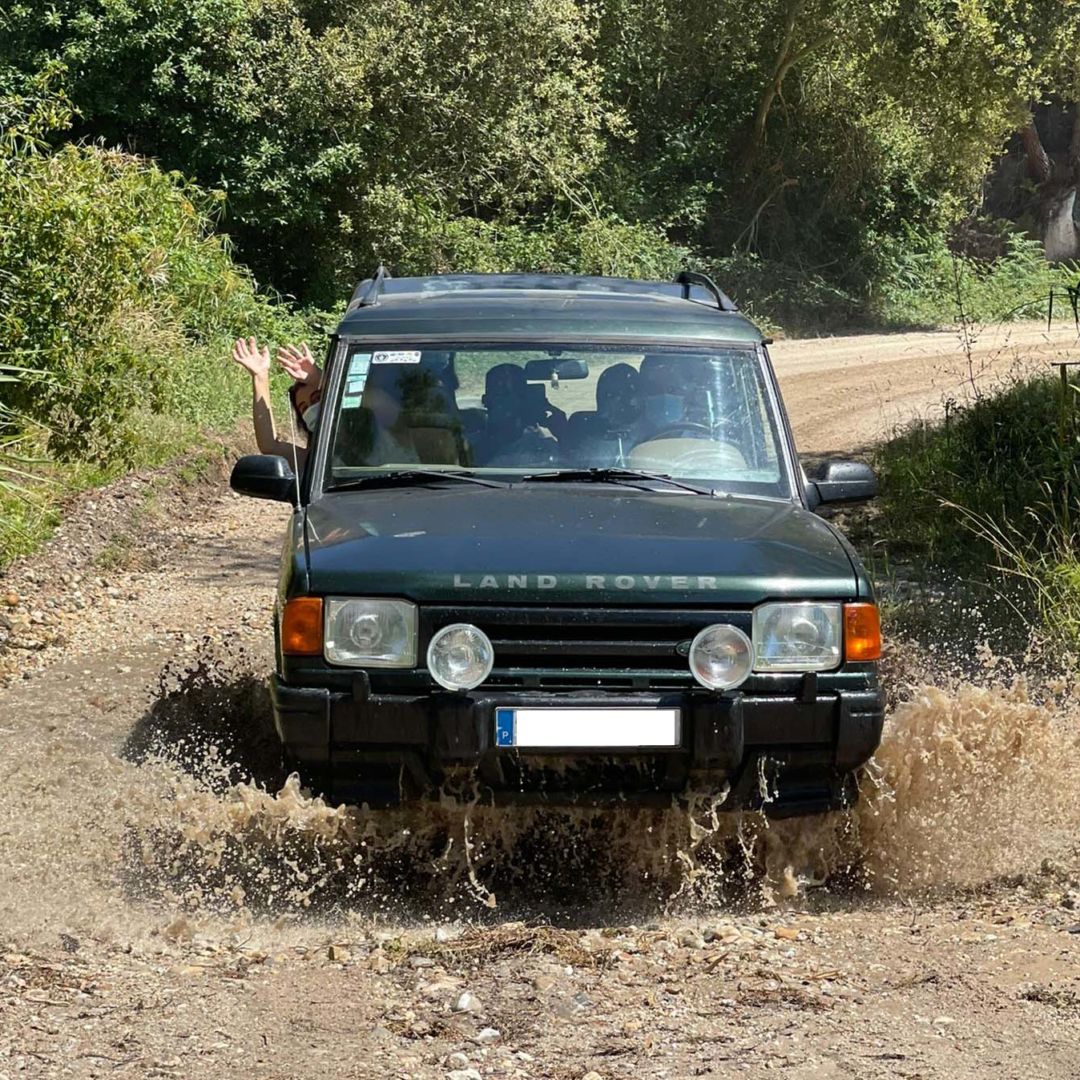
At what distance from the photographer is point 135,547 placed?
10766 mm

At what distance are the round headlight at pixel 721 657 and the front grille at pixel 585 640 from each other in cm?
3

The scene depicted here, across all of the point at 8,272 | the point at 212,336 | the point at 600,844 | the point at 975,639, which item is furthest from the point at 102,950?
the point at 212,336

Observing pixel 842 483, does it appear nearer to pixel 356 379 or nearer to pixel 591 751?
pixel 591 751

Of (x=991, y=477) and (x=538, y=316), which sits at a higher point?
(x=538, y=316)

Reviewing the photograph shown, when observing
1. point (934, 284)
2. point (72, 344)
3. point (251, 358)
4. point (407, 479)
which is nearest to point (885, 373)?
point (934, 284)

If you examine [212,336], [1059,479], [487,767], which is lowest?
[212,336]

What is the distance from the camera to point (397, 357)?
561 cm

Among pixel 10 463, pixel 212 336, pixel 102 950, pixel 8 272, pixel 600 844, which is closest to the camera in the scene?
pixel 102 950

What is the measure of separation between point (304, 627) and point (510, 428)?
1.29m

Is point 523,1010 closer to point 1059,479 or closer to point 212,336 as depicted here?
point 1059,479

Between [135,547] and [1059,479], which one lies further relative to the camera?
[135,547]

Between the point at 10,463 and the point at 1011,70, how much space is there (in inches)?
797

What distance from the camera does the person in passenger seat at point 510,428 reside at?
5.39 metres

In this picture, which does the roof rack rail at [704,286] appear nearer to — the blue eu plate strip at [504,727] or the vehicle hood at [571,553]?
the vehicle hood at [571,553]
